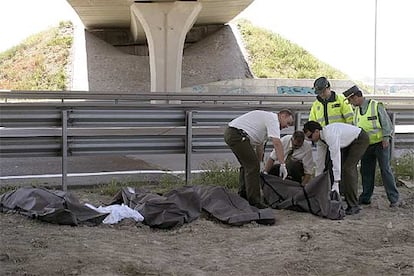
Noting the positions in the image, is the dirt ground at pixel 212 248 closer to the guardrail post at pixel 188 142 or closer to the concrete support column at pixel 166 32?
the guardrail post at pixel 188 142

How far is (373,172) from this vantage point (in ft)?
24.7

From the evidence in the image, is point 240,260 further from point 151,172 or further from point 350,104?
point 151,172

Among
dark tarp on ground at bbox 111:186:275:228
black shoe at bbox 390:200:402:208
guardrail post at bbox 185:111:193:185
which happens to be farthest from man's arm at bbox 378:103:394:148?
guardrail post at bbox 185:111:193:185

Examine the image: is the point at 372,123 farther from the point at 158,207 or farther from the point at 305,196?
the point at 158,207

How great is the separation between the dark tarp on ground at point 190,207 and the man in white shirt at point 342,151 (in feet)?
3.88

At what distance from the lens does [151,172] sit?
9.74m

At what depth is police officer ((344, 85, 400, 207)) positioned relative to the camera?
288 inches

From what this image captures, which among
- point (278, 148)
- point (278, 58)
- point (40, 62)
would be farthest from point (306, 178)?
point (40, 62)

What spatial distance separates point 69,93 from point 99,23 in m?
21.8

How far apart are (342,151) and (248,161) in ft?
4.11

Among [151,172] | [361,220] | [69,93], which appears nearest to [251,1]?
[69,93]

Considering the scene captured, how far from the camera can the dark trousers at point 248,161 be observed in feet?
22.1

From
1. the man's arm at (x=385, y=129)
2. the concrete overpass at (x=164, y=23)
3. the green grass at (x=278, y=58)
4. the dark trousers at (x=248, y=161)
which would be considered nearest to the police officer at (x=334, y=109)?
the man's arm at (x=385, y=129)

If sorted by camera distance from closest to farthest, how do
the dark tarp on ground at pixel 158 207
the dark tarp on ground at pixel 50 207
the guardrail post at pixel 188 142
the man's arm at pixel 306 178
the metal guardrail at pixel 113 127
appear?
the dark tarp on ground at pixel 50 207
the dark tarp on ground at pixel 158 207
the man's arm at pixel 306 178
the metal guardrail at pixel 113 127
the guardrail post at pixel 188 142
